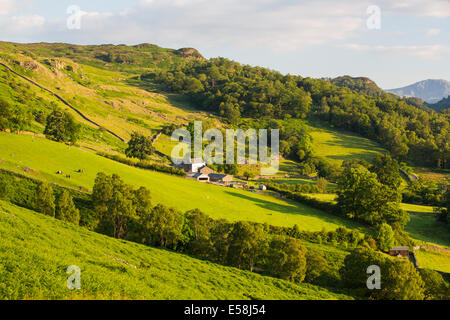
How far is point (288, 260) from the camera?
3303 cm

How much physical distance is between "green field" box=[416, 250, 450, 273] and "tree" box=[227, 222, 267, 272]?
26.8m

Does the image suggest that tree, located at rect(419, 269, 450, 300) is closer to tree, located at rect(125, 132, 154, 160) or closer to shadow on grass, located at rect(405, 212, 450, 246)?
shadow on grass, located at rect(405, 212, 450, 246)

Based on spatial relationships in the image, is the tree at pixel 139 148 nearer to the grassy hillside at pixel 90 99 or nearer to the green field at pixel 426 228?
the grassy hillside at pixel 90 99

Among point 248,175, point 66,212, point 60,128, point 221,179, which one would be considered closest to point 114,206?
point 66,212

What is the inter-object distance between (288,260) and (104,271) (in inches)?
781

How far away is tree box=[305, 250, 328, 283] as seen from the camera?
3394 cm

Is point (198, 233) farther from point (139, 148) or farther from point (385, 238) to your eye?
point (139, 148)

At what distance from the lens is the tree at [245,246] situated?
34.9m

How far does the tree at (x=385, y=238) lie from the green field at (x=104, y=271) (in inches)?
830

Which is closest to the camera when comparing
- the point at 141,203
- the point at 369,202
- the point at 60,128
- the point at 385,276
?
the point at 385,276

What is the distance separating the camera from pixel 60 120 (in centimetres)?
7206

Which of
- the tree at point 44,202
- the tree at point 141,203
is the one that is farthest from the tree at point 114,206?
the tree at point 44,202

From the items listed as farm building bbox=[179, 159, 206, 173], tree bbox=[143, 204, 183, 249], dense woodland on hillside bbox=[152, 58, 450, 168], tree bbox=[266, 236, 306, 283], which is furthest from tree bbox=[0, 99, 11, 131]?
dense woodland on hillside bbox=[152, 58, 450, 168]
